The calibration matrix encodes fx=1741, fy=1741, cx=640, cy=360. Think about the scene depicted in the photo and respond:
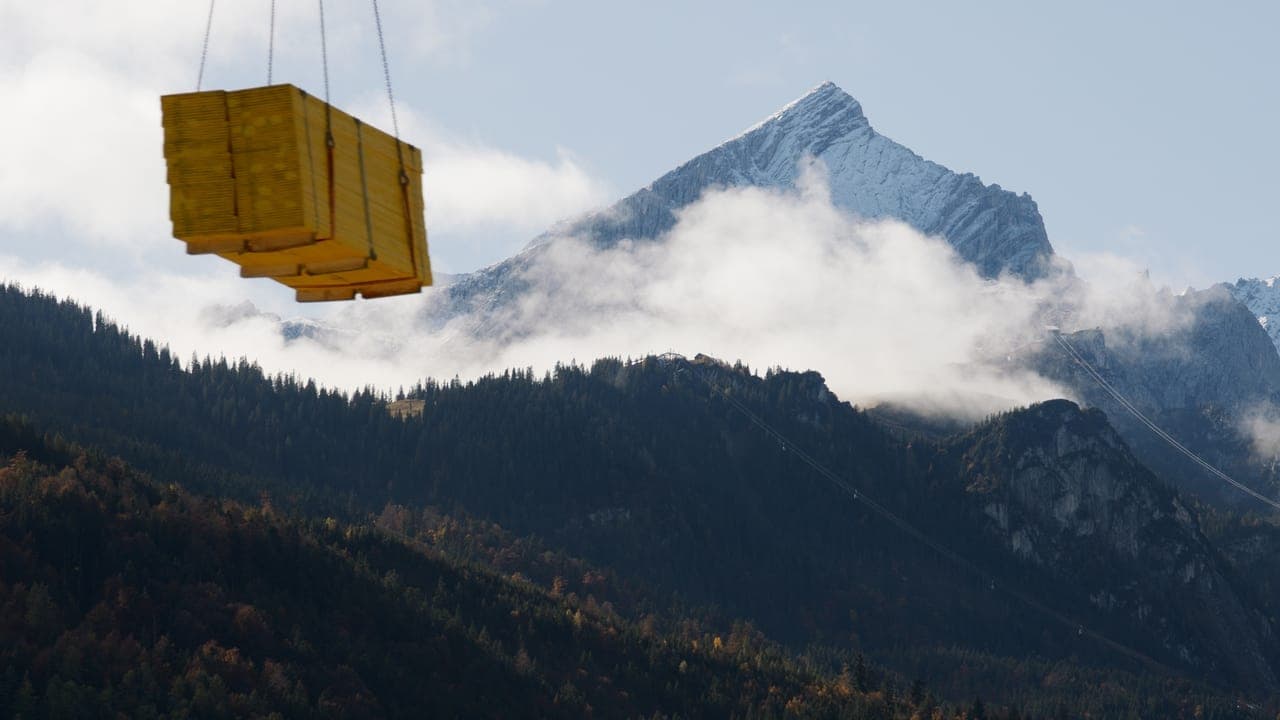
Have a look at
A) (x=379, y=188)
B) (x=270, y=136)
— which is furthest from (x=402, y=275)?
(x=270, y=136)

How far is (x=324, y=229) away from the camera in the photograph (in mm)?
46688

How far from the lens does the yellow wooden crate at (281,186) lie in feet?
153

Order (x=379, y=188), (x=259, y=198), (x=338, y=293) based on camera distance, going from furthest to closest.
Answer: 1. (x=338, y=293)
2. (x=379, y=188)
3. (x=259, y=198)

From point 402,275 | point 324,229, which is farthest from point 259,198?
point 402,275

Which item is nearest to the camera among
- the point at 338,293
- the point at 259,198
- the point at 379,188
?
the point at 259,198

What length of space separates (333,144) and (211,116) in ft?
11.8

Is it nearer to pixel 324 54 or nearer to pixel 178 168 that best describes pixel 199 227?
pixel 178 168

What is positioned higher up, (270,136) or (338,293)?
(270,136)

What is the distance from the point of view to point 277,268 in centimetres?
5044

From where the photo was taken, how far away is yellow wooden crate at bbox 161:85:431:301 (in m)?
46.7

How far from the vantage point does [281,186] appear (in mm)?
46406

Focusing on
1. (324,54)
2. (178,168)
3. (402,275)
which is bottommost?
(402,275)

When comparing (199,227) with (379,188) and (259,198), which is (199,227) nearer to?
(259,198)

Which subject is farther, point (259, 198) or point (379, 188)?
point (379, 188)
